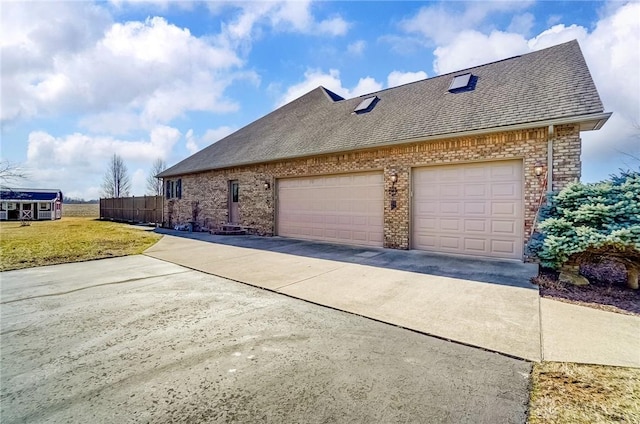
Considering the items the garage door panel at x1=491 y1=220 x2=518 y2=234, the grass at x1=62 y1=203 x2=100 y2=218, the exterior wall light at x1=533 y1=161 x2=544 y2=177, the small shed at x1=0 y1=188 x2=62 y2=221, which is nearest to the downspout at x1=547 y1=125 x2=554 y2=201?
the exterior wall light at x1=533 y1=161 x2=544 y2=177

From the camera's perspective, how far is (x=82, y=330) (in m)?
3.55

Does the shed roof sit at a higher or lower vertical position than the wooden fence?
higher

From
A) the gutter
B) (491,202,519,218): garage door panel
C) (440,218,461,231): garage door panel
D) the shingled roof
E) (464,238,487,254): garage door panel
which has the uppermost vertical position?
the shingled roof

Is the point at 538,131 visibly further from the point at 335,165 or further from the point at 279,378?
the point at 279,378

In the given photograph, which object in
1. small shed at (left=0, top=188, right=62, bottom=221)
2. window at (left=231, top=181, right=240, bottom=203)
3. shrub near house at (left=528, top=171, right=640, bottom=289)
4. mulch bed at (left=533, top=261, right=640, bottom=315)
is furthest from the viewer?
small shed at (left=0, top=188, right=62, bottom=221)

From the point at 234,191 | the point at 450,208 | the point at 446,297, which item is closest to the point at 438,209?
the point at 450,208

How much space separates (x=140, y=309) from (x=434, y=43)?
11411mm

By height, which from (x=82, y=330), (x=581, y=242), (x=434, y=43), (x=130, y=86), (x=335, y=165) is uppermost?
(x=434, y=43)

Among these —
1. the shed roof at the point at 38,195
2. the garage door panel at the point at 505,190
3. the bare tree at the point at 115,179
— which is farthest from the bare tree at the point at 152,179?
the garage door panel at the point at 505,190

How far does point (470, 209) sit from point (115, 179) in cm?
4576

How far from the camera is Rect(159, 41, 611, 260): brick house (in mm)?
6672

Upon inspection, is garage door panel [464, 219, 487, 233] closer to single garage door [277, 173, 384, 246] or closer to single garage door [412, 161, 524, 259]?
single garage door [412, 161, 524, 259]

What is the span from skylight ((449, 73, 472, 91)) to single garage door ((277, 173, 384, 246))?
3.97 metres

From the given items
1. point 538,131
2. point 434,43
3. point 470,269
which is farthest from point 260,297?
point 434,43
